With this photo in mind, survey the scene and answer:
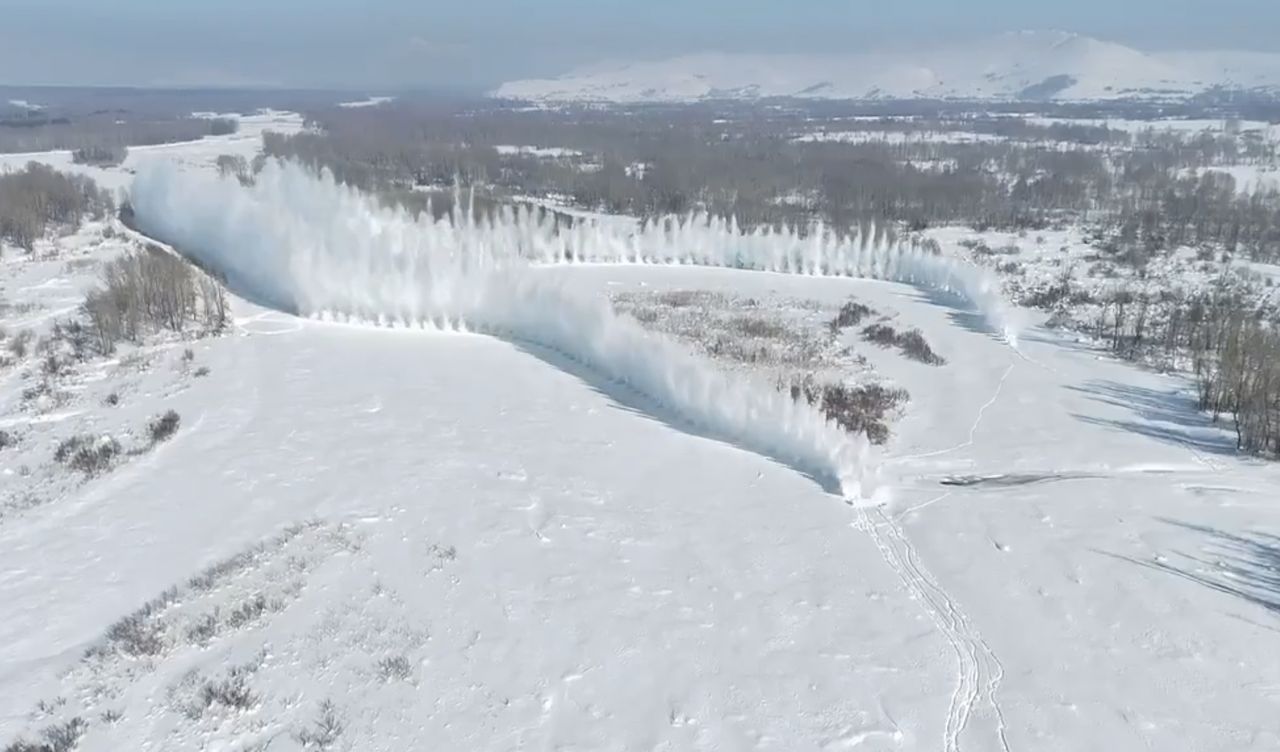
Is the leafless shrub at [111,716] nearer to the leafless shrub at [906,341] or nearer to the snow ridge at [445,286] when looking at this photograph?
the snow ridge at [445,286]

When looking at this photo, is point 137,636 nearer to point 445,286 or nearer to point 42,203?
point 445,286

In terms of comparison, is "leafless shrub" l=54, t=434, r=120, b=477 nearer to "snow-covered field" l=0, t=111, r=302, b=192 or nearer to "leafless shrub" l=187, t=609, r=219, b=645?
"leafless shrub" l=187, t=609, r=219, b=645

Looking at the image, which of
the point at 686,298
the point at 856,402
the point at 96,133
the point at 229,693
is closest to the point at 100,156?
the point at 96,133

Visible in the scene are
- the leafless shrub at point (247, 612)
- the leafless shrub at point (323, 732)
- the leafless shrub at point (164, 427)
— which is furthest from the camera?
the leafless shrub at point (164, 427)

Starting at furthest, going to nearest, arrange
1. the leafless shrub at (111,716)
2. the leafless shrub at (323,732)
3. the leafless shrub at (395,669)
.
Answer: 1. the leafless shrub at (395,669)
2. the leafless shrub at (111,716)
3. the leafless shrub at (323,732)

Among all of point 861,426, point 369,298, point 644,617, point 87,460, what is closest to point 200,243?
point 369,298

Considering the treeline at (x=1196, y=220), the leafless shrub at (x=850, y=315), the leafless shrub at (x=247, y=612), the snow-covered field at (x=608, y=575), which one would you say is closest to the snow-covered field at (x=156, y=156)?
the leafless shrub at (x=850, y=315)

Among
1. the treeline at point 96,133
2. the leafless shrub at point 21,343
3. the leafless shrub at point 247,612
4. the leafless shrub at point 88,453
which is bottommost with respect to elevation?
the leafless shrub at point 247,612
